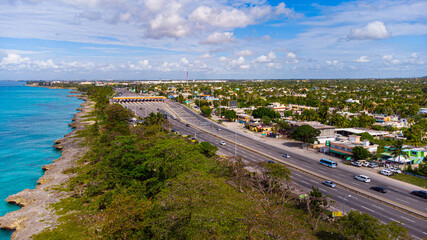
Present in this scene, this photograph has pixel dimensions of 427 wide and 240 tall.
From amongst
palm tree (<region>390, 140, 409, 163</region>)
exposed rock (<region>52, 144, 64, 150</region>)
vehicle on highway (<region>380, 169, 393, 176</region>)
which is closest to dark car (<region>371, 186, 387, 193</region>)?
vehicle on highway (<region>380, 169, 393, 176</region>)

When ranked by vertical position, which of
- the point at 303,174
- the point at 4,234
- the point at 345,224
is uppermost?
the point at 345,224

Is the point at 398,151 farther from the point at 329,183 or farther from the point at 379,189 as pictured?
the point at 329,183

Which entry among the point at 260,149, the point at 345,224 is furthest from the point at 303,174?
the point at 345,224

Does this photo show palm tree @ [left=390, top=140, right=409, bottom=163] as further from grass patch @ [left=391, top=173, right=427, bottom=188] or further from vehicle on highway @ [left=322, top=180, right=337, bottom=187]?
vehicle on highway @ [left=322, top=180, right=337, bottom=187]

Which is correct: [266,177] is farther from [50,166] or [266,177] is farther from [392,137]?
[392,137]

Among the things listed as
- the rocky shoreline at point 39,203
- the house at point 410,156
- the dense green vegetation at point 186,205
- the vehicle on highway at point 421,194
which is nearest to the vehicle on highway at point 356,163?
the house at point 410,156

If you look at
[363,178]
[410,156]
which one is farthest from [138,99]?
[363,178]
